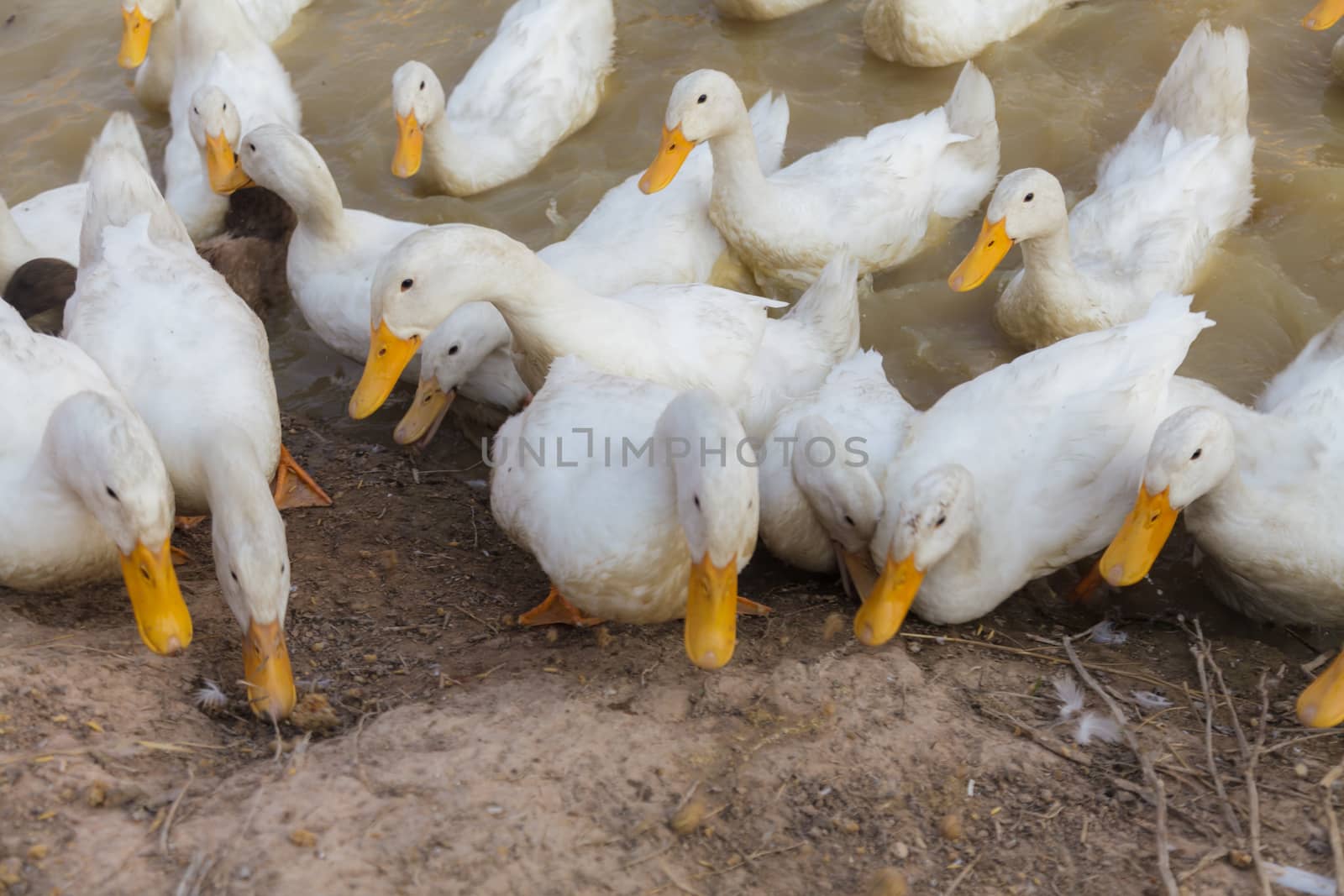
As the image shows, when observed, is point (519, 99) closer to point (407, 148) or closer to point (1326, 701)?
point (407, 148)

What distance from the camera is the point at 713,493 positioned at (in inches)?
134

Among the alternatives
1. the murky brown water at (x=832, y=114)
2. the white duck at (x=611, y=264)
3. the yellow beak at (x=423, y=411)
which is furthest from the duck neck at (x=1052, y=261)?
the yellow beak at (x=423, y=411)

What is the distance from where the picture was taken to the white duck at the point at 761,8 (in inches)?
294

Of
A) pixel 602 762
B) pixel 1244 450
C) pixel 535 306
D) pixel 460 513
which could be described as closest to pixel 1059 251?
pixel 1244 450

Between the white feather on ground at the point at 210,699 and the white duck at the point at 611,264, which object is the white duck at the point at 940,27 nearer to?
the white duck at the point at 611,264

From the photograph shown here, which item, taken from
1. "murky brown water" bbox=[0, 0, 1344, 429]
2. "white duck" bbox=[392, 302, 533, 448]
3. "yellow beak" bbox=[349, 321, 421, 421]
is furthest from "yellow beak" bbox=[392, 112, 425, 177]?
"yellow beak" bbox=[349, 321, 421, 421]

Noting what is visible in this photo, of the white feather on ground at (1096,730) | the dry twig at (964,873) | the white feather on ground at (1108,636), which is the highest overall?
the dry twig at (964,873)

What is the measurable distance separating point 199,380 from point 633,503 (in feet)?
5.64

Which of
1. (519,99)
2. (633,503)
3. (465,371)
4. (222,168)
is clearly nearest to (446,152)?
(519,99)

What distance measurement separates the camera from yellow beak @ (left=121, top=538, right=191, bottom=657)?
3.65 metres

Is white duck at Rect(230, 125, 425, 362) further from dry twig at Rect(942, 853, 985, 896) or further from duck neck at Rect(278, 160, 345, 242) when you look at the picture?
dry twig at Rect(942, 853, 985, 896)

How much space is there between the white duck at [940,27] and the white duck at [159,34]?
3.60 metres

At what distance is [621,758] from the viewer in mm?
3393

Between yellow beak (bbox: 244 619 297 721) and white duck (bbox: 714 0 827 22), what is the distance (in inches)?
207
